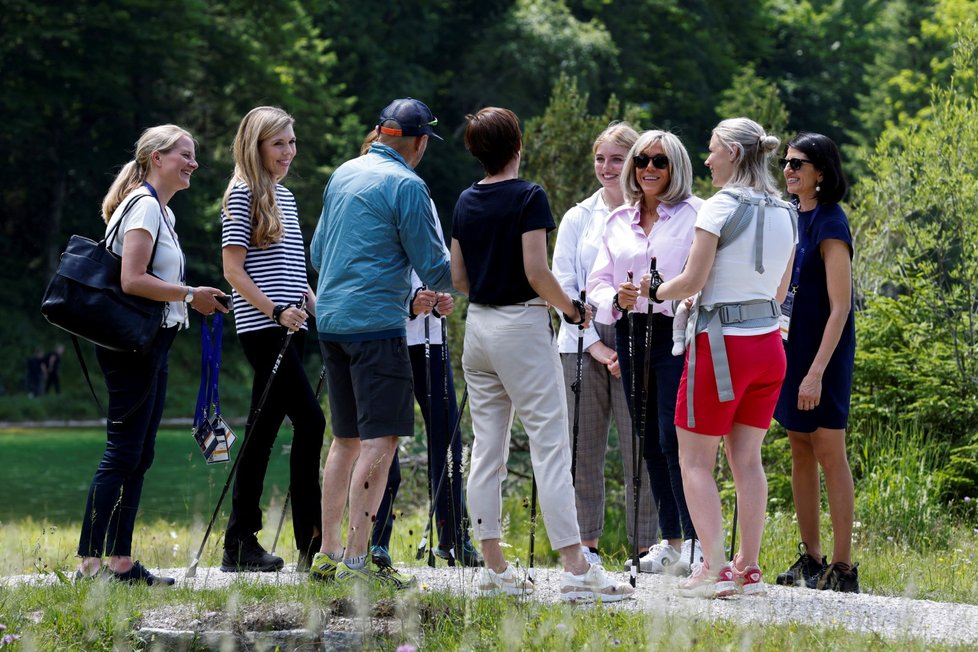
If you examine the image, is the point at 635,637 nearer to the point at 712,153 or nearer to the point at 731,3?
the point at 712,153

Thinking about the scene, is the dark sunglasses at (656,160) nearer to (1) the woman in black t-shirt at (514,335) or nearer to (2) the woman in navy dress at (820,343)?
(2) the woman in navy dress at (820,343)

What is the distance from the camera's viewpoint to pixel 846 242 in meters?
6.23

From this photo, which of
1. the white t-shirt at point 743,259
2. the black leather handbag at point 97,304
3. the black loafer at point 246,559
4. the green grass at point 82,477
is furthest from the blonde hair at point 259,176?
the green grass at point 82,477

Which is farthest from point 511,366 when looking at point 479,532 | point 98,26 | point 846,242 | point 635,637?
point 98,26

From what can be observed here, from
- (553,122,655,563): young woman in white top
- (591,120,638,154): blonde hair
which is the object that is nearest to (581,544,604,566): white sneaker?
(553,122,655,563): young woman in white top

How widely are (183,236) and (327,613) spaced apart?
3276cm

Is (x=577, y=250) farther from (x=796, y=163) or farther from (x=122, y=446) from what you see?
(x=122, y=446)

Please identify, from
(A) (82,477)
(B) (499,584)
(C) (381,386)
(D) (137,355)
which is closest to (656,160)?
(C) (381,386)

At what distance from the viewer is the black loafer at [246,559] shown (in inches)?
259

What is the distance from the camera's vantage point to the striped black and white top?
6.29 meters

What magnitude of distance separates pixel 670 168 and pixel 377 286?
159 cm

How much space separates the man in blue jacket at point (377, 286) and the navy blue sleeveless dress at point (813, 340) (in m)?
1.71

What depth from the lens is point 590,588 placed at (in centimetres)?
565

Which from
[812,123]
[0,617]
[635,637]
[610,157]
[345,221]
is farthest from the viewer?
[812,123]
